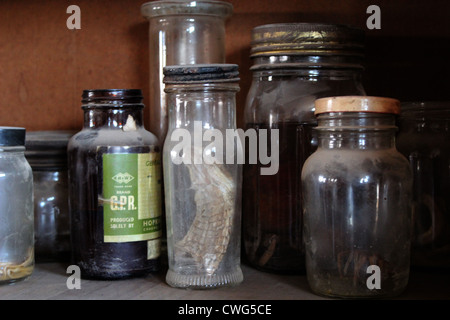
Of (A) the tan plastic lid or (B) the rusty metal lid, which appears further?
(B) the rusty metal lid

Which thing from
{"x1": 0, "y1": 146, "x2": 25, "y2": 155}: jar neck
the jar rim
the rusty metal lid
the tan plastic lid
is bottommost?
{"x1": 0, "y1": 146, "x2": 25, "y2": 155}: jar neck

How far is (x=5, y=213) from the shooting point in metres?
0.95

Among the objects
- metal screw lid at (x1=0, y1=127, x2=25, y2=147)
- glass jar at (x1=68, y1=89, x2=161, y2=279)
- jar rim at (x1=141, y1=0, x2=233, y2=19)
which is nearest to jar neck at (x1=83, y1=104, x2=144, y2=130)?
glass jar at (x1=68, y1=89, x2=161, y2=279)

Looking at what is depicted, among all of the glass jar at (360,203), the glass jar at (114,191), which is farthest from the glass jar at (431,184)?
the glass jar at (114,191)

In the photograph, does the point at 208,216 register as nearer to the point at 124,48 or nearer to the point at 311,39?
the point at 311,39

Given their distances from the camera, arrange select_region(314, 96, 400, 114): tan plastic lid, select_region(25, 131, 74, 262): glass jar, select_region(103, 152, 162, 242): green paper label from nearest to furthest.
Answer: select_region(314, 96, 400, 114): tan plastic lid
select_region(103, 152, 162, 242): green paper label
select_region(25, 131, 74, 262): glass jar

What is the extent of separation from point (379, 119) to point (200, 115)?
26 cm

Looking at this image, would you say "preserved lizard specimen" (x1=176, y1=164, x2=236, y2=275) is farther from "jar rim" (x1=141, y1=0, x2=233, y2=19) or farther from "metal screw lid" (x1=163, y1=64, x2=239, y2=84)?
"jar rim" (x1=141, y1=0, x2=233, y2=19)

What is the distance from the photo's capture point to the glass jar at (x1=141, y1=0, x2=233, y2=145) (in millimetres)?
1112

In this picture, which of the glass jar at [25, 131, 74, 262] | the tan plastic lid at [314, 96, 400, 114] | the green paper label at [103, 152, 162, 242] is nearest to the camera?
the tan plastic lid at [314, 96, 400, 114]

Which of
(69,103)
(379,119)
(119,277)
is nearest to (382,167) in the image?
(379,119)

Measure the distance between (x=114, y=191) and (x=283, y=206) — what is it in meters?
0.26

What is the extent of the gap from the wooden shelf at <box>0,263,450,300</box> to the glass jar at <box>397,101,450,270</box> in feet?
0.11

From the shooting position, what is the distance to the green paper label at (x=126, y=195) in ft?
3.08
